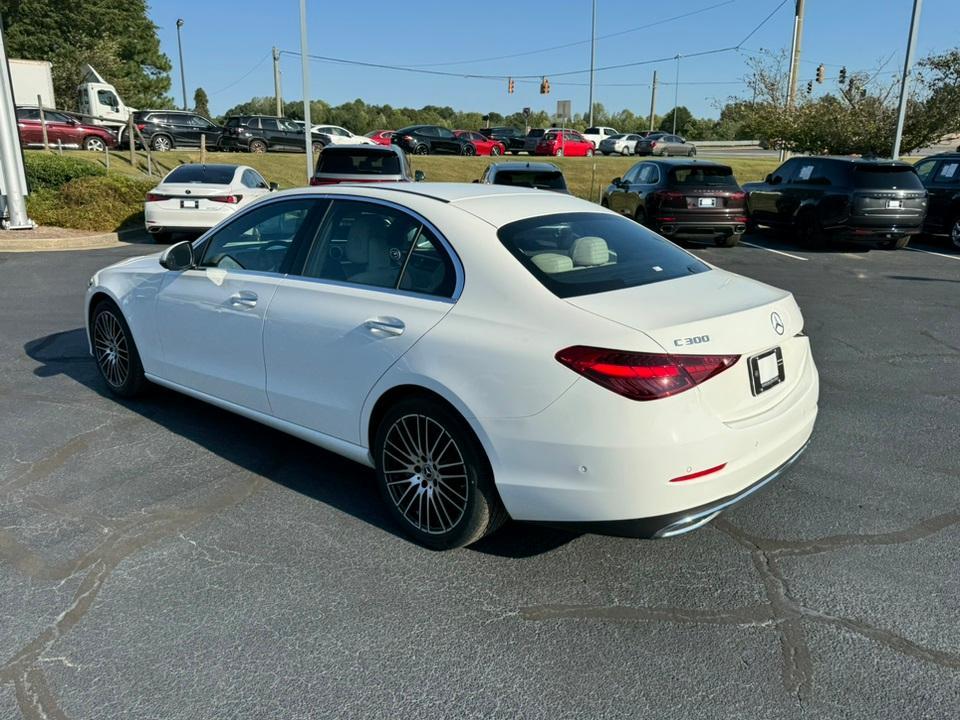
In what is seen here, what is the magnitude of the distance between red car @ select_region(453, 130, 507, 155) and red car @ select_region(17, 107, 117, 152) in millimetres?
17766

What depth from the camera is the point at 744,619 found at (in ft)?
9.83

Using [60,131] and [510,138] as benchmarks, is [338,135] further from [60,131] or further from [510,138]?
[510,138]

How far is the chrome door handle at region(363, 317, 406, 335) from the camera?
→ 11.2 ft

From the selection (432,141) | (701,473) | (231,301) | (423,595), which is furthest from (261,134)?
(701,473)

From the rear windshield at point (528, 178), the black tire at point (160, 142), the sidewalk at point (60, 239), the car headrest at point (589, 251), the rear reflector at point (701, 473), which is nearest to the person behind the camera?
the rear reflector at point (701, 473)

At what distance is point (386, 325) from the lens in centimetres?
347

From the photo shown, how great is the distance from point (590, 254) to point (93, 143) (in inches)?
1149

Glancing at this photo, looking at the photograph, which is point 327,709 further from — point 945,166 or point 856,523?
point 945,166

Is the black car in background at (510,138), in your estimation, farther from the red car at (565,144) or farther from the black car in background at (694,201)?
the black car in background at (694,201)

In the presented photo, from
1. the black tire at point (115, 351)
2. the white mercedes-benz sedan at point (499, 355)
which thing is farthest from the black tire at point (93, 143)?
the white mercedes-benz sedan at point (499, 355)

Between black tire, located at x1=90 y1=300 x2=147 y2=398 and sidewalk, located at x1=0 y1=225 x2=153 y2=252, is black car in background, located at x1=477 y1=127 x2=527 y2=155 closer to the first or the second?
sidewalk, located at x1=0 y1=225 x2=153 y2=252

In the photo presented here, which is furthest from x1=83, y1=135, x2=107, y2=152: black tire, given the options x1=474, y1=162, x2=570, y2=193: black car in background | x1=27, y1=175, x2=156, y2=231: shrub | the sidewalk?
x1=474, y1=162, x2=570, y2=193: black car in background

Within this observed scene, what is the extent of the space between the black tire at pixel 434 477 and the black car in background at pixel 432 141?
1410 inches

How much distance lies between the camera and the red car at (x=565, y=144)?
4297 centimetres
